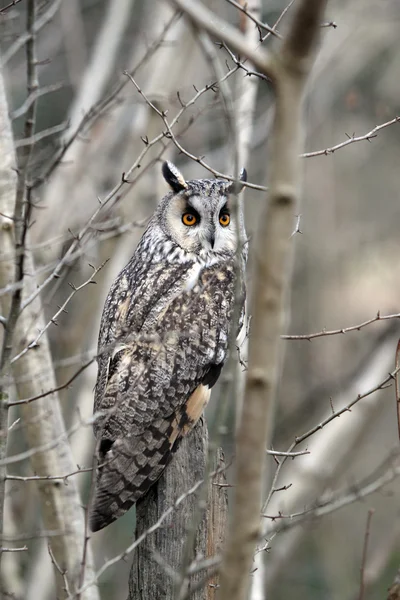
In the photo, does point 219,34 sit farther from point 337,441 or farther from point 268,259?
point 337,441

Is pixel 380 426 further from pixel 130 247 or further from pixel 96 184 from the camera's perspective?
pixel 96 184

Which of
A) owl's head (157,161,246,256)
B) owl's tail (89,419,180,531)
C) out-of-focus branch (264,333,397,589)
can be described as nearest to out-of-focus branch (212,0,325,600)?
owl's tail (89,419,180,531)

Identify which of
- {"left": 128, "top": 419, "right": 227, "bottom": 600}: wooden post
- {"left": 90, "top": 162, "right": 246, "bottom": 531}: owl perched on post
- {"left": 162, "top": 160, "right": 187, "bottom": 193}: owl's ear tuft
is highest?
{"left": 162, "top": 160, "right": 187, "bottom": 193}: owl's ear tuft

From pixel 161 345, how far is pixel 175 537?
97 cm

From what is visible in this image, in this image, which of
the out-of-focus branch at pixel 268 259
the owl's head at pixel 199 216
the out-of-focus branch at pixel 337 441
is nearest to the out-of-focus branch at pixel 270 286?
the out-of-focus branch at pixel 268 259

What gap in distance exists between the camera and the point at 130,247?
27.1 feet

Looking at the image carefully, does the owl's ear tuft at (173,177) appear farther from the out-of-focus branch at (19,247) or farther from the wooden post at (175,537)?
the wooden post at (175,537)

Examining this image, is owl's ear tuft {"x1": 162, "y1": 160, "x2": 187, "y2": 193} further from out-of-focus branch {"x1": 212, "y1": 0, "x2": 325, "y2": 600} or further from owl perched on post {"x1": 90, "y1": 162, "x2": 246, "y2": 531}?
out-of-focus branch {"x1": 212, "y1": 0, "x2": 325, "y2": 600}

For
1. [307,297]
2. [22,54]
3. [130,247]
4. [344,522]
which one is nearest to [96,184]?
[130,247]

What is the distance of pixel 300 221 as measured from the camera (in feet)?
28.4

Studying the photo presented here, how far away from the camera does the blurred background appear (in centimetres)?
775

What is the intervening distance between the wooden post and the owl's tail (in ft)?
0.30

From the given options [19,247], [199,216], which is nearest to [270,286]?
[19,247]

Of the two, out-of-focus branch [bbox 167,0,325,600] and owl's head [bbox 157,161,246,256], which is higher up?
owl's head [bbox 157,161,246,256]
